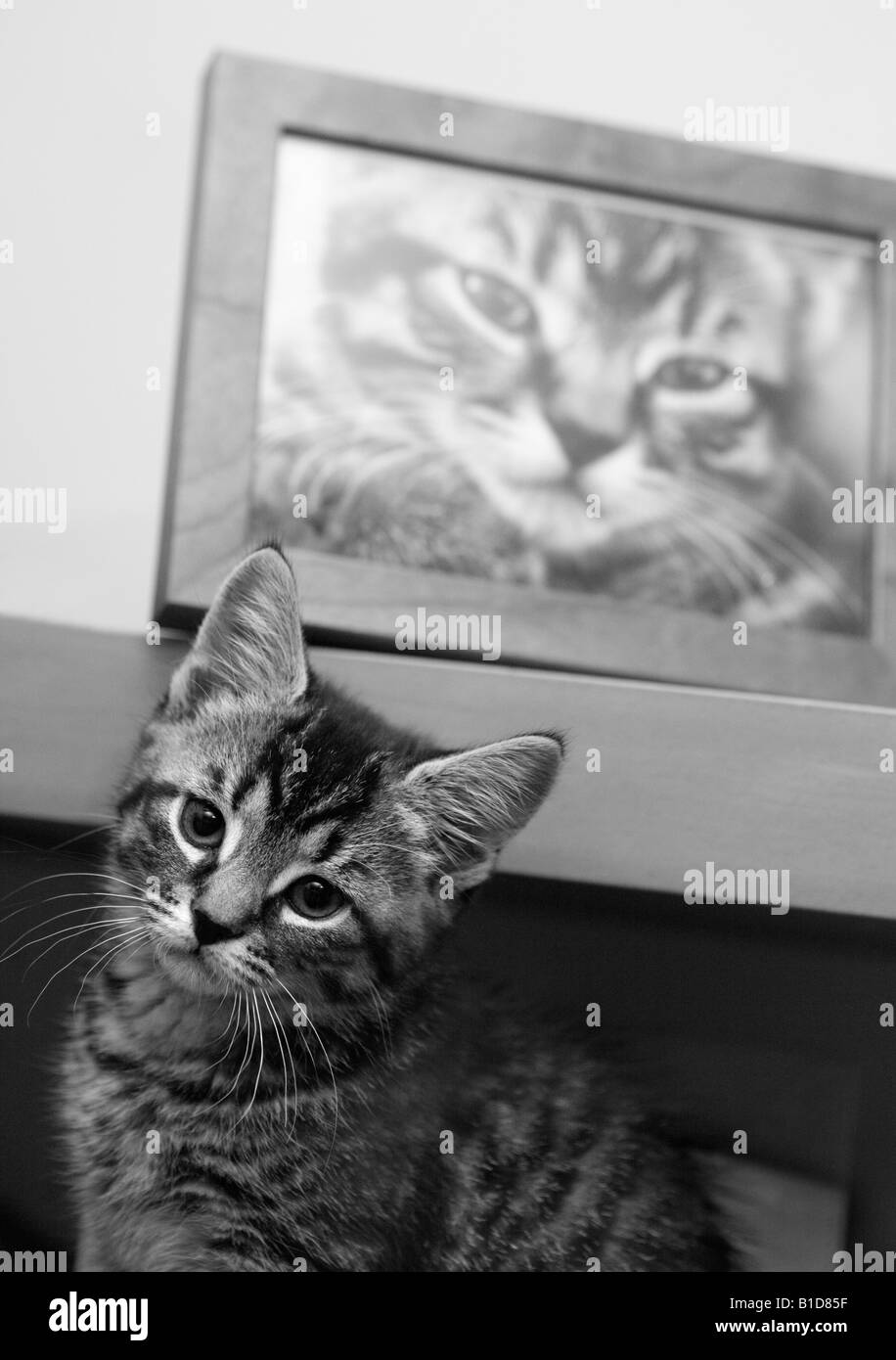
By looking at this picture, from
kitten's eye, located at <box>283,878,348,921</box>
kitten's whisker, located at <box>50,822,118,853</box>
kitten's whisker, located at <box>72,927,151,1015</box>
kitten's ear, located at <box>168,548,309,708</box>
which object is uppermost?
kitten's ear, located at <box>168,548,309,708</box>

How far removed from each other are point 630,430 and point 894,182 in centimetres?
40

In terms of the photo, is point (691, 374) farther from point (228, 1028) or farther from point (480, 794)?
point (228, 1028)

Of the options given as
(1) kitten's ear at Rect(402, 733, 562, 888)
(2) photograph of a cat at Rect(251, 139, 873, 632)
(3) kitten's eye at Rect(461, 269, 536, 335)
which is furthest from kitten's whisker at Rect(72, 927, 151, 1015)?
(3) kitten's eye at Rect(461, 269, 536, 335)

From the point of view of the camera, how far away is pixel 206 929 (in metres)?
0.81

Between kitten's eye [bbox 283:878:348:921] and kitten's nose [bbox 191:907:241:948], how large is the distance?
0.19 feet

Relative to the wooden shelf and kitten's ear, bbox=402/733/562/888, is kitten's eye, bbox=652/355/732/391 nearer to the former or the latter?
the wooden shelf

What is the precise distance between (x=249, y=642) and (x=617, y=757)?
32cm

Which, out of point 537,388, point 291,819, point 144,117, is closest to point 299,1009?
point 291,819

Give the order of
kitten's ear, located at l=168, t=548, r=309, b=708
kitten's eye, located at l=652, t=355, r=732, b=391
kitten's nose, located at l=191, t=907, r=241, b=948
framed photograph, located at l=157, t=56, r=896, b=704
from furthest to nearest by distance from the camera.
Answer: kitten's eye, located at l=652, t=355, r=732, b=391 → framed photograph, located at l=157, t=56, r=896, b=704 → kitten's ear, located at l=168, t=548, r=309, b=708 → kitten's nose, located at l=191, t=907, r=241, b=948

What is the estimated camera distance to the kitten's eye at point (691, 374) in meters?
1.18

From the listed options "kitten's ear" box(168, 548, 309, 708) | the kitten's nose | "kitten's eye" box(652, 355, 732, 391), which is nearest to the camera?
the kitten's nose

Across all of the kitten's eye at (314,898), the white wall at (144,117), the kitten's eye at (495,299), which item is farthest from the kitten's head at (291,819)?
the kitten's eye at (495,299)

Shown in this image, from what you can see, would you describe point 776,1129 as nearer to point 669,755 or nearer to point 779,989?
point 779,989

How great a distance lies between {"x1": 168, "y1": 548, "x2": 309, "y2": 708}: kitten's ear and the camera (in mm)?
941
